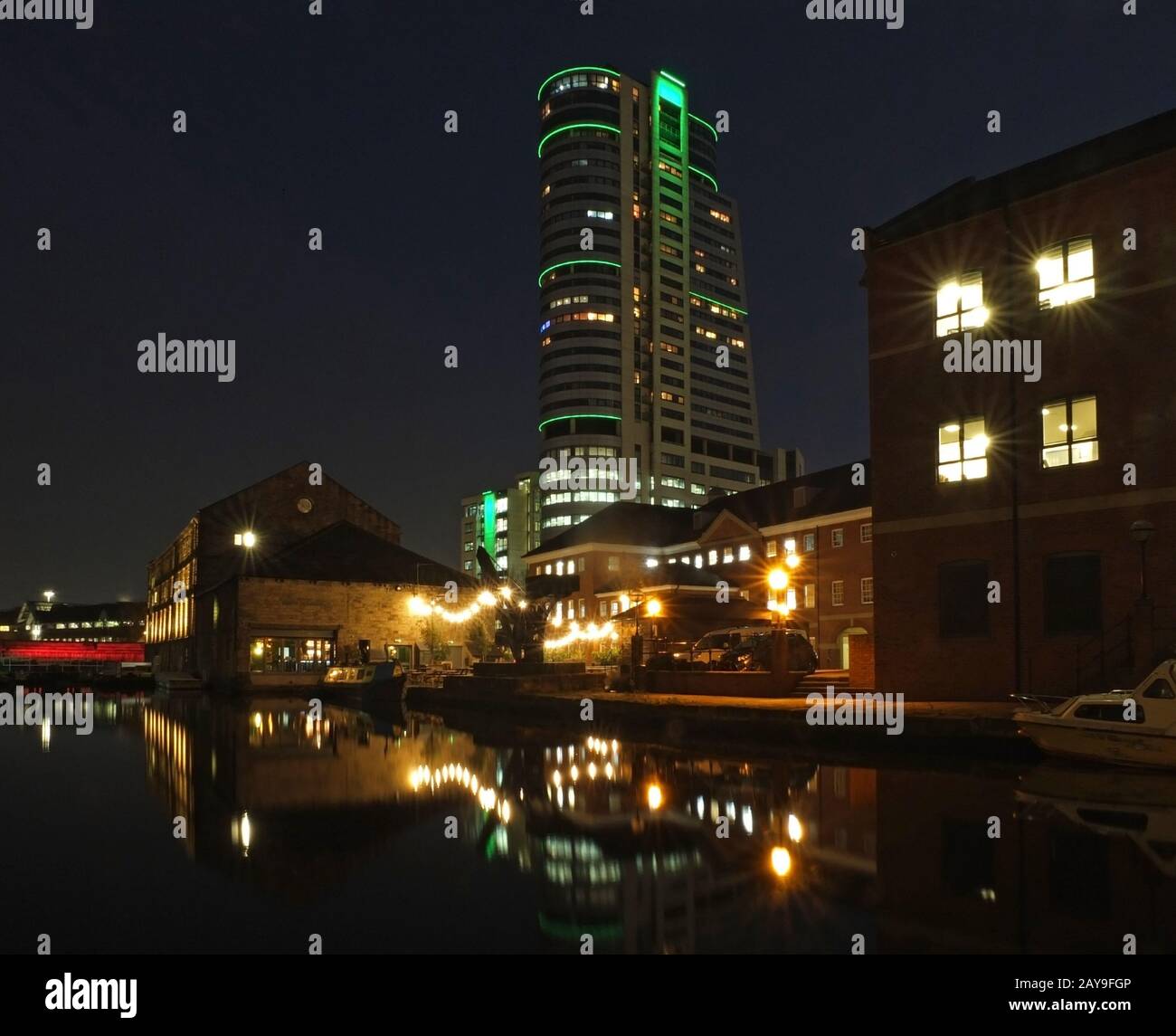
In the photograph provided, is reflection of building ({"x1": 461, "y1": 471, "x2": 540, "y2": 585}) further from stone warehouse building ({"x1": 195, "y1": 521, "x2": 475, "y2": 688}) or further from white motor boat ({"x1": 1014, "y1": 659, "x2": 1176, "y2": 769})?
white motor boat ({"x1": 1014, "y1": 659, "x2": 1176, "y2": 769})

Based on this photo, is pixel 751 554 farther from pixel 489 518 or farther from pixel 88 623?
pixel 88 623

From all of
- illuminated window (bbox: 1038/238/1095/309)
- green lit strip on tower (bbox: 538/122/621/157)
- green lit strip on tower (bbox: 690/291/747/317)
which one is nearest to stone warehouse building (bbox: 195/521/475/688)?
illuminated window (bbox: 1038/238/1095/309)

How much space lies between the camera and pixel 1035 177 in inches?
1035

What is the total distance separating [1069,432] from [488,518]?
162 m

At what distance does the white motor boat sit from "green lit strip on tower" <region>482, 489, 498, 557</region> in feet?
540

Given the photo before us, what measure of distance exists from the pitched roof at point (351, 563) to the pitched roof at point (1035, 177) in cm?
4167

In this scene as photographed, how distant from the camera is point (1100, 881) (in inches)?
350

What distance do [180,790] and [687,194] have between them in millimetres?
174873

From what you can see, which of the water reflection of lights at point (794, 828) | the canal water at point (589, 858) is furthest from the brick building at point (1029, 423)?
the water reflection of lights at point (794, 828)

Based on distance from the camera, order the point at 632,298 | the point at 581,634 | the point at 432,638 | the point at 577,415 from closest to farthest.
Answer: the point at 581,634
the point at 432,638
the point at 577,415
the point at 632,298

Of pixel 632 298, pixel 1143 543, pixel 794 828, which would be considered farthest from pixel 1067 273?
pixel 632 298

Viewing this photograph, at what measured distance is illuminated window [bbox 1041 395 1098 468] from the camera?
970 inches
